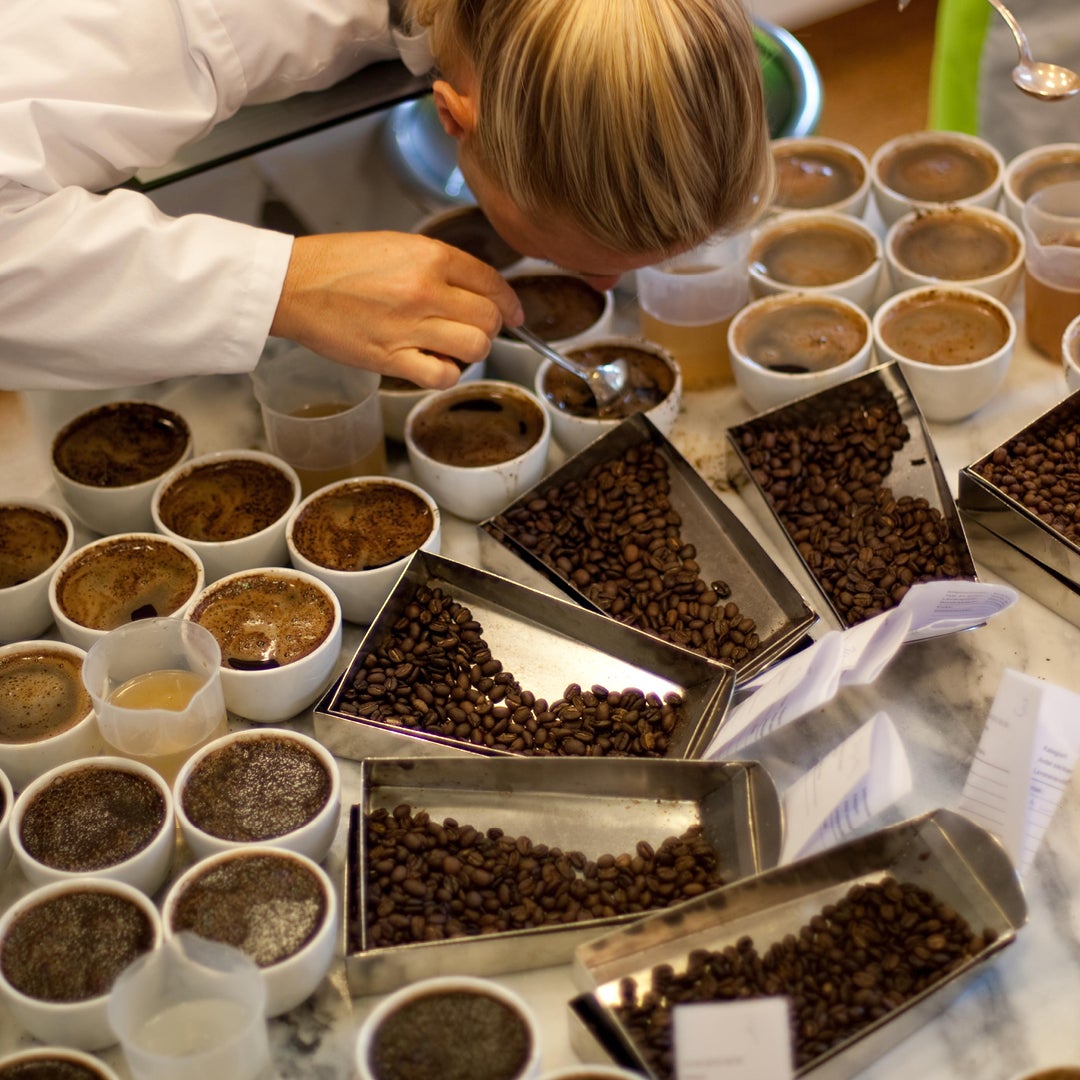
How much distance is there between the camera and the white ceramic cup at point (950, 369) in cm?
179

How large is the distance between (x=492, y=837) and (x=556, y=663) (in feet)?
0.97

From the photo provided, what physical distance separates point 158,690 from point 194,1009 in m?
0.43

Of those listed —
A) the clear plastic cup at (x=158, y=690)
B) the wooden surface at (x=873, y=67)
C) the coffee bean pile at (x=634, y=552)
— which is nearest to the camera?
the clear plastic cup at (x=158, y=690)

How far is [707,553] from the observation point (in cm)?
170

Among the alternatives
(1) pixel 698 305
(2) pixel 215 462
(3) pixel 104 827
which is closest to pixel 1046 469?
(1) pixel 698 305

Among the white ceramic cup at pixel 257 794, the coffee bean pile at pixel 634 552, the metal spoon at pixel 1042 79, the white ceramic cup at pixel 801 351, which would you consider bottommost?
the white ceramic cup at pixel 257 794

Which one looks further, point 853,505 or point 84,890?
point 853,505

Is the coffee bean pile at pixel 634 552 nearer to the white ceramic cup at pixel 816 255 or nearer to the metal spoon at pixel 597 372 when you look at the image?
the metal spoon at pixel 597 372

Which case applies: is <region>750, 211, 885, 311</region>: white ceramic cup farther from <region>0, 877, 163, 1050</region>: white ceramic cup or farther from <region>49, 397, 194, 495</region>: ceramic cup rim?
<region>0, 877, 163, 1050</region>: white ceramic cup

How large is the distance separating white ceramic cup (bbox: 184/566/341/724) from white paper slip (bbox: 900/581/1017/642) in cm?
69

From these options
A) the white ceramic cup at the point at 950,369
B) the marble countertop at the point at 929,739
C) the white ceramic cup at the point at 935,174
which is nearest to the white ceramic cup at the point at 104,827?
the marble countertop at the point at 929,739

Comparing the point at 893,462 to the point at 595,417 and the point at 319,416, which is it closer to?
the point at 595,417

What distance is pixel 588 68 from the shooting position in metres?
1.31

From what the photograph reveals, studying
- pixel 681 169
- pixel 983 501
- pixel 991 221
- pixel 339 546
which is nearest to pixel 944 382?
pixel 983 501
